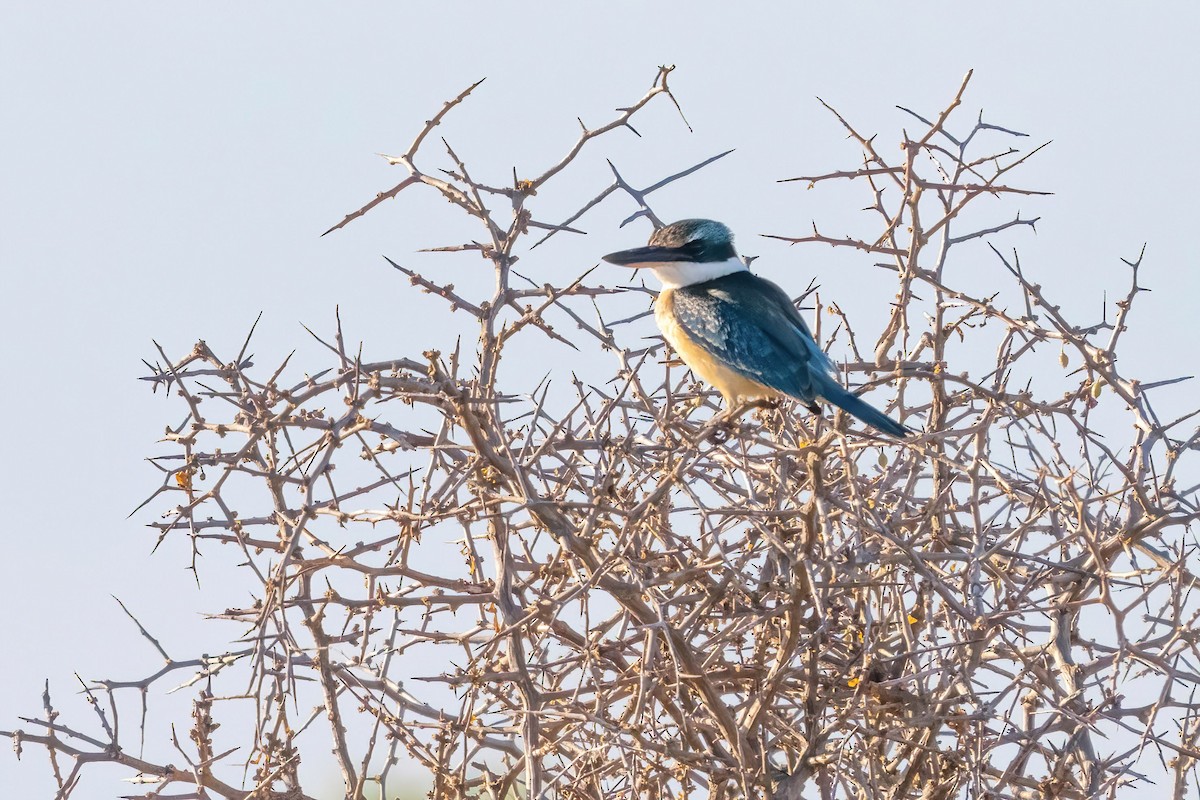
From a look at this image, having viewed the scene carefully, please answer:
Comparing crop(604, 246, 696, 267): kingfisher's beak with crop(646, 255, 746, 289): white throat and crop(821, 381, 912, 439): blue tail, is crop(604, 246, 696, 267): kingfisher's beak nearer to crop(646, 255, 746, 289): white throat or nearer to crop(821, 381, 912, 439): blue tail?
crop(646, 255, 746, 289): white throat

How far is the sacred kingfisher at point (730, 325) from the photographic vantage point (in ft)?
14.5

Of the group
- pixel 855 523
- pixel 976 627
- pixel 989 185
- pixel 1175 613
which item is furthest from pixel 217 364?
pixel 1175 613

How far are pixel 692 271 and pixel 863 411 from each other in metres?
1.58

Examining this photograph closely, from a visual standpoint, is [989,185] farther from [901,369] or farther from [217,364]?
[217,364]

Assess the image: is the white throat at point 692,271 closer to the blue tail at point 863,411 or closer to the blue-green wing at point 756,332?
the blue-green wing at point 756,332

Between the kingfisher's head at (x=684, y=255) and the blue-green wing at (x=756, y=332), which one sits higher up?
the kingfisher's head at (x=684, y=255)

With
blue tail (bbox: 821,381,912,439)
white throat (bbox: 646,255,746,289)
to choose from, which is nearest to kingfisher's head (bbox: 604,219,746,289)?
white throat (bbox: 646,255,746,289)

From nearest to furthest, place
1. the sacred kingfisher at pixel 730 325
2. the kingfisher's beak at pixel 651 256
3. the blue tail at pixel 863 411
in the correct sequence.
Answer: the blue tail at pixel 863 411, the sacred kingfisher at pixel 730 325, the kingfisher's beak at pixel 651 256

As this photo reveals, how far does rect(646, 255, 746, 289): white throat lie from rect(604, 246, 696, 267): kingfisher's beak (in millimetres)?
30

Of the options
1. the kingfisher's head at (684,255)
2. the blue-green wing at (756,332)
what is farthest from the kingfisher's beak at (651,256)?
the blue-green wing at (756,332)

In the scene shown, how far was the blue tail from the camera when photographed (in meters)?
3.88

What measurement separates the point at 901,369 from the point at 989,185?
2.15 feet

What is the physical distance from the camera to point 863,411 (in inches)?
158

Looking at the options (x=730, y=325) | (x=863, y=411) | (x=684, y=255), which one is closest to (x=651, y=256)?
(x=684, y=255)
